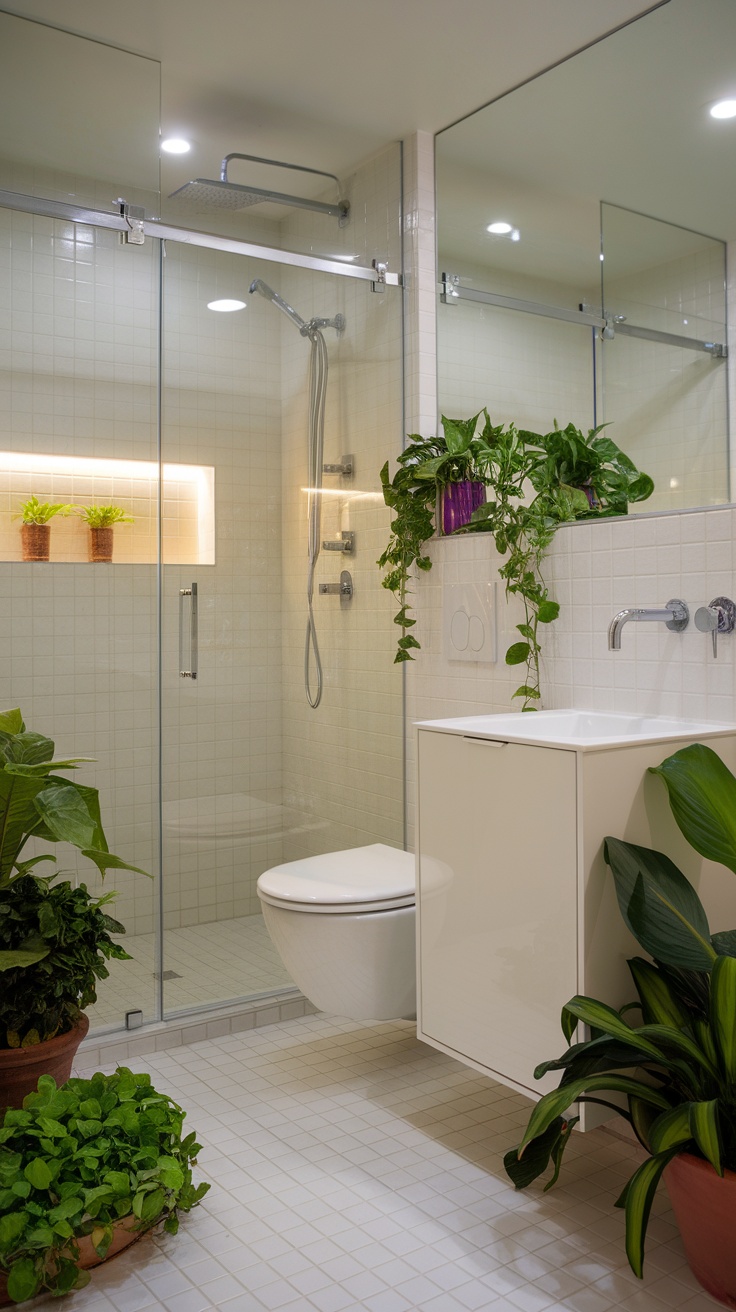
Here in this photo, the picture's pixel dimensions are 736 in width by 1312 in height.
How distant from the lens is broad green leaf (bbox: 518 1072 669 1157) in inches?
63.5

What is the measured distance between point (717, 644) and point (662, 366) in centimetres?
69

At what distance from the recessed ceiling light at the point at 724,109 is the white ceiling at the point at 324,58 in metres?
0.42

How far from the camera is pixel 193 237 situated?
2.71 meters

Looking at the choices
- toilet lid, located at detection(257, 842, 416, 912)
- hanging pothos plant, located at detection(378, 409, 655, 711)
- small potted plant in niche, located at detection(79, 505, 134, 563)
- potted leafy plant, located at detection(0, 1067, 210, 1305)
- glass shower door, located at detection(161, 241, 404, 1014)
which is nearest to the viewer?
potted leafy plant, located at detection(0, 1067, 210, 1305)

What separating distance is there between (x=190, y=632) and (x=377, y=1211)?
4.87ft

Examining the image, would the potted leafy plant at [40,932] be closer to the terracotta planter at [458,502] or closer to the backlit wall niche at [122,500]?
the backlit wall niche at [122,500]

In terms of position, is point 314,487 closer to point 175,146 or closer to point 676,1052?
point 175,146

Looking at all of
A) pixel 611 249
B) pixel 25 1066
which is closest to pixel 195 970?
pixel 25 1066

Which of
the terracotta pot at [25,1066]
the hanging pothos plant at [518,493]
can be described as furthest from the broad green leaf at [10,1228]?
the hanging pothos plant at [518,493]

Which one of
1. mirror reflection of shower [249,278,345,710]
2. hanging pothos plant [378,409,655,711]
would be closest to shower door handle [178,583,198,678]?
mirror reflection of shower [249,278,345,710]

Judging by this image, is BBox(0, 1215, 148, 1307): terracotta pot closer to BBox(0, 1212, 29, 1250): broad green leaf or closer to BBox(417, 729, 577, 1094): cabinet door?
BBox(0, 1212, 29, 1250): broad green leaf

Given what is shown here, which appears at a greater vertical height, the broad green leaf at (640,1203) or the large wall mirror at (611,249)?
the large wall mirror at (611,249)

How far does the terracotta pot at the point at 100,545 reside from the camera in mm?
2572

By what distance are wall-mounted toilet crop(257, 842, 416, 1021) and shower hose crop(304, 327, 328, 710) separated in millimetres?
712
